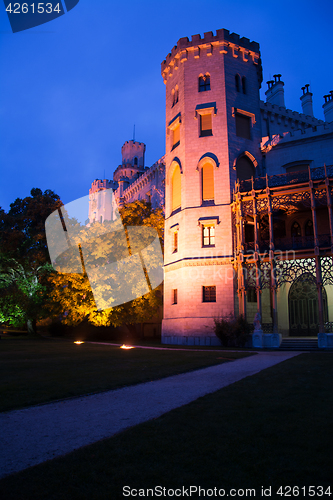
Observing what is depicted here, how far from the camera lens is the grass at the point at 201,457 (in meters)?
3.45

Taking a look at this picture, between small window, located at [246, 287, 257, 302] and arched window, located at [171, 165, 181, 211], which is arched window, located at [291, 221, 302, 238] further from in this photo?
arched window, located at [171, 165, 181, 211]

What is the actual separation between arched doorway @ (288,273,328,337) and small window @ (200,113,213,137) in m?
14.7

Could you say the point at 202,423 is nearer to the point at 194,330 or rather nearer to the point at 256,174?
the point at 194,330

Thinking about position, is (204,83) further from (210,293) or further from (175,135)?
(210,293)

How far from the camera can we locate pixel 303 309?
97.9 ft

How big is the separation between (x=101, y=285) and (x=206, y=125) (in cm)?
1668

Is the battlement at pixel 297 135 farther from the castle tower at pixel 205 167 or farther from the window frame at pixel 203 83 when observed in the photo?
the window frame at pixel 203 83

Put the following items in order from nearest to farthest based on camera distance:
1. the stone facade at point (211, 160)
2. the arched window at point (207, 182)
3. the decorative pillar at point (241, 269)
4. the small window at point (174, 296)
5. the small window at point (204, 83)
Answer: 1. the decorative pillar at point (241, 269)
2. the stone facade at point (211, 160)
3. the arched window at point (207, 182)
4. the small window at point (174, 296)
5. the small window at point (204, 83)

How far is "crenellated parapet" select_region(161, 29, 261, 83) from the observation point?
104 feet

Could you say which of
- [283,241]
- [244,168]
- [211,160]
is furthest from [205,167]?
[283,241]

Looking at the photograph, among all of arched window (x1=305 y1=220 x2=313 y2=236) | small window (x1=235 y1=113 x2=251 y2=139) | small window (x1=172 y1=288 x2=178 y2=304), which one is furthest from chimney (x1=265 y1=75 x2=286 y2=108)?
small window (x1=172 y1=288 x2=178 y2=304)

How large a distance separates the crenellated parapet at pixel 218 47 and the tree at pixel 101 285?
605 inches

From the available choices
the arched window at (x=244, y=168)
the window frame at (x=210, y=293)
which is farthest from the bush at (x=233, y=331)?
the arched window at (x=244, y=168)

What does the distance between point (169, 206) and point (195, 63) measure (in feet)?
43.0
